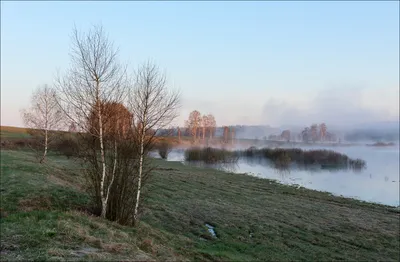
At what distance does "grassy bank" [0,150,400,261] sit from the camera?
714 cm

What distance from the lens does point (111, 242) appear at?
24.6 feet

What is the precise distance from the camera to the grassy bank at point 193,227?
714 centimetres

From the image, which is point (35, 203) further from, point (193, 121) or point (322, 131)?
point (322, 131)

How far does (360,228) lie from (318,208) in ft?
15.0

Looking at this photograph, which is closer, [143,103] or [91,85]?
[91,85]

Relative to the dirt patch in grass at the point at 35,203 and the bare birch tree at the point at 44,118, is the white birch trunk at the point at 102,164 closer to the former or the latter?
the dirt patch in grass at the point at 35,203

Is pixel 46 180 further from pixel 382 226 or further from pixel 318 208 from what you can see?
pixel 382 226

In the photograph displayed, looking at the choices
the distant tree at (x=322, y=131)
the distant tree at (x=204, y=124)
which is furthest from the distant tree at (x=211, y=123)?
the distant tree at (x=322, y=131)

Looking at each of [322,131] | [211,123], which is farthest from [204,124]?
[322,131]

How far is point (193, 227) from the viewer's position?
1350 centimetres

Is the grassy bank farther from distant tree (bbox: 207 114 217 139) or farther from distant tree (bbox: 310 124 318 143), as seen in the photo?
distant tree (bbox: 310 124 318 143)

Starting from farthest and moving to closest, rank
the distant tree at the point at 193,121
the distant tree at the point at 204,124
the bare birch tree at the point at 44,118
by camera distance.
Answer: the distant tree at the point at 204,124 < the distant tree at the point at 193,121 < the bare birch tree at the point at 44,118

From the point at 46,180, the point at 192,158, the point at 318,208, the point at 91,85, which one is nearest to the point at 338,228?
the point at 318,208

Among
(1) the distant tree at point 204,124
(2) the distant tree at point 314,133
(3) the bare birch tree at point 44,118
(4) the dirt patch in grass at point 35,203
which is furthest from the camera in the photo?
(2) the distant tree at point 314,133
